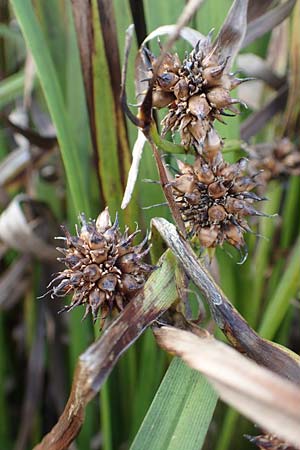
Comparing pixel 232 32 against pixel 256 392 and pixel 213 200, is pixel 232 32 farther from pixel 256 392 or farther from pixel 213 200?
pixel 256 392

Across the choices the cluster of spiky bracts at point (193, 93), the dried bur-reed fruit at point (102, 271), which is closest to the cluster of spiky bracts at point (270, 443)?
the dried bur-reed fruit at point (102, 271)

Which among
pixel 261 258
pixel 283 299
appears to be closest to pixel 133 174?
pixel 283 299

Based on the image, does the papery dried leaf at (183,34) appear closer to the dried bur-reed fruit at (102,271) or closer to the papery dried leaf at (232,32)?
the papery dried leaf at (232,32)

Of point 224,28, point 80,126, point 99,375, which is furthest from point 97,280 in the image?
point 80,126

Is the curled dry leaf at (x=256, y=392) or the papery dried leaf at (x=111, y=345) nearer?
the curled dry leaf at (x=256, y=392)

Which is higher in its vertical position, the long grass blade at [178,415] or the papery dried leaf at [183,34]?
the papery dried leaf at [183,34]

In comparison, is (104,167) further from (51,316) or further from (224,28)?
(51,316)
